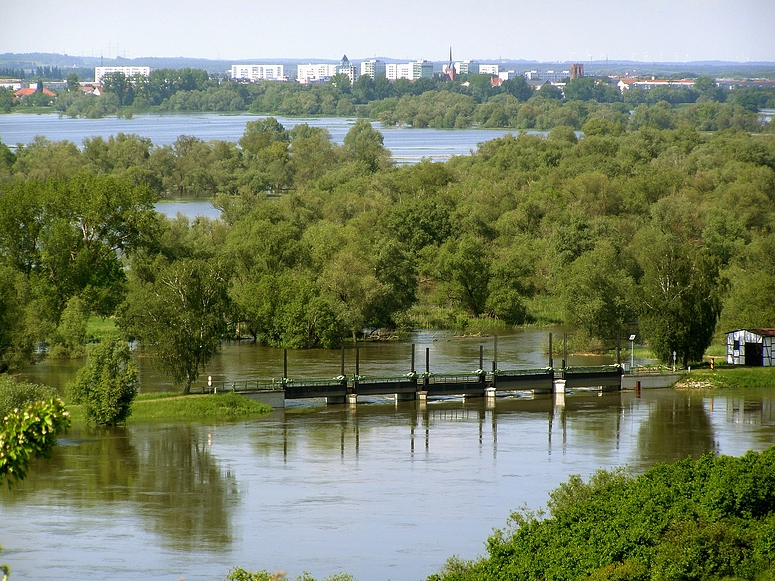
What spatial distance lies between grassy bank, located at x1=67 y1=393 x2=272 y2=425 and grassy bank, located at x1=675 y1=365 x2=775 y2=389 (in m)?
17.4

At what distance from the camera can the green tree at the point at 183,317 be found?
4225 centimetres

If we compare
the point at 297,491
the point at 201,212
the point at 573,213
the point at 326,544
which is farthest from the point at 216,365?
the point at 201,212

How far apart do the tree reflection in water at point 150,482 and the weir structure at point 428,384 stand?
5358 mm

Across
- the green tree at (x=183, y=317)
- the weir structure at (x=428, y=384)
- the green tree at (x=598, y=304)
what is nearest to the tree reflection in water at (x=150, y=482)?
the green tree at (x=183, y=317)

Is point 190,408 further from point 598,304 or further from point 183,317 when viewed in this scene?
point 598,304

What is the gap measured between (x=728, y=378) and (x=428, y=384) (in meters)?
12.8

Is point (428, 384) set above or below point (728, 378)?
above

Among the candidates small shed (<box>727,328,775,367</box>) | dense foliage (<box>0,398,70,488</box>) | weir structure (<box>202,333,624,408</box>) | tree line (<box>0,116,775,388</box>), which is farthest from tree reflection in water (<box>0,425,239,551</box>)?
small shed (<box>727,328,775,367</box>)

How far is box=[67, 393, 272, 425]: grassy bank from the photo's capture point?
40656 millimetres

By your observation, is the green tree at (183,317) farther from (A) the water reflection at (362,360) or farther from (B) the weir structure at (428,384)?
(A) the water reflection at (362,360)

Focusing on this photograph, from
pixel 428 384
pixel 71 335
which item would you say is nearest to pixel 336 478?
pixel 428 384

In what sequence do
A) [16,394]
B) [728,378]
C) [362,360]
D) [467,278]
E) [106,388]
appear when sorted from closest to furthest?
[16,394] < [106,388] < [728,378] < [362,360] < [467,278]

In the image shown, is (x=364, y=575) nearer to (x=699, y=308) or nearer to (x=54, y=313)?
(x=699, y=308)

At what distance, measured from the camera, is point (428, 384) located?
45.4 meters
